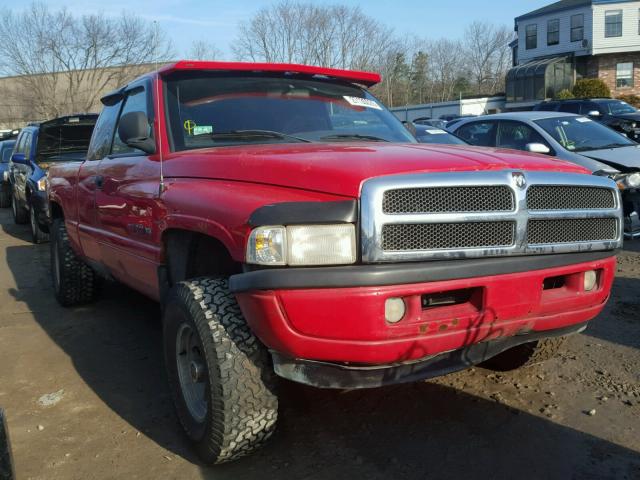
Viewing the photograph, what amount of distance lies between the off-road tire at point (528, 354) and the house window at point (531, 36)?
41419 mm

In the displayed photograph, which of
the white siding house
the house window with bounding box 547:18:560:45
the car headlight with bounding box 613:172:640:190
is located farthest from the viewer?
the house window with bounding box 547:18:560:45

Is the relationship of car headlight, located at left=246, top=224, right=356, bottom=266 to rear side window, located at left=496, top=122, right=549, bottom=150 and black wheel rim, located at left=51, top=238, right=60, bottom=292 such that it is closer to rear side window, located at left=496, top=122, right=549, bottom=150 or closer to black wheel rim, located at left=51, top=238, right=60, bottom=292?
black wheel rim, located at left=51, top=238, right=60, bottom=292

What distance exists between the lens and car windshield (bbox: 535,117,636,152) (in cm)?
812

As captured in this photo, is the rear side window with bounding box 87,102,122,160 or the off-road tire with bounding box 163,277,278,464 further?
the rear side window with bounding box 87,102,122,160

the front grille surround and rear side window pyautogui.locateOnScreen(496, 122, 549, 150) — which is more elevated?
rear side window pyautogui.locateOnScreen(496, 122, 549, 150)

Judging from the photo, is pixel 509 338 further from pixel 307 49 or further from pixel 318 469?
pixel 307 49

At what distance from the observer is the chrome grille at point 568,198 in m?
2.67

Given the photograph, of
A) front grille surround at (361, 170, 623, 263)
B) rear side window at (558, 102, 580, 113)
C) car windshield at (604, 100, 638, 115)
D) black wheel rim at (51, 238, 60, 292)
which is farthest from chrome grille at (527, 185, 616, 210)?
car windshield at (604, 100, 638, 115)

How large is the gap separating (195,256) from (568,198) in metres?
1.87

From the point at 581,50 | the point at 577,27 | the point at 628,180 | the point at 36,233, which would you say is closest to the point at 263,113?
the point at 628,180

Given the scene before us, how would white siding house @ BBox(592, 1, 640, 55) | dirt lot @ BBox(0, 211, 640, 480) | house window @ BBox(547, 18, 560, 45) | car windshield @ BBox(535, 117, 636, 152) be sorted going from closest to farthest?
dirt lot @ BBox(0, 211, 640, 480) → car windshield @ BBox(535, 117, 636, 152) → white siding house @ BBox(592, 1, 640, 55) → house window @ BBox(547, 18, 560, 45)

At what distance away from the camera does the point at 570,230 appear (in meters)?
2.83

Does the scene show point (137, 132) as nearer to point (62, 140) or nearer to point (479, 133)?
point (479, 133)

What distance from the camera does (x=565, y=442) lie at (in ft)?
9.73
